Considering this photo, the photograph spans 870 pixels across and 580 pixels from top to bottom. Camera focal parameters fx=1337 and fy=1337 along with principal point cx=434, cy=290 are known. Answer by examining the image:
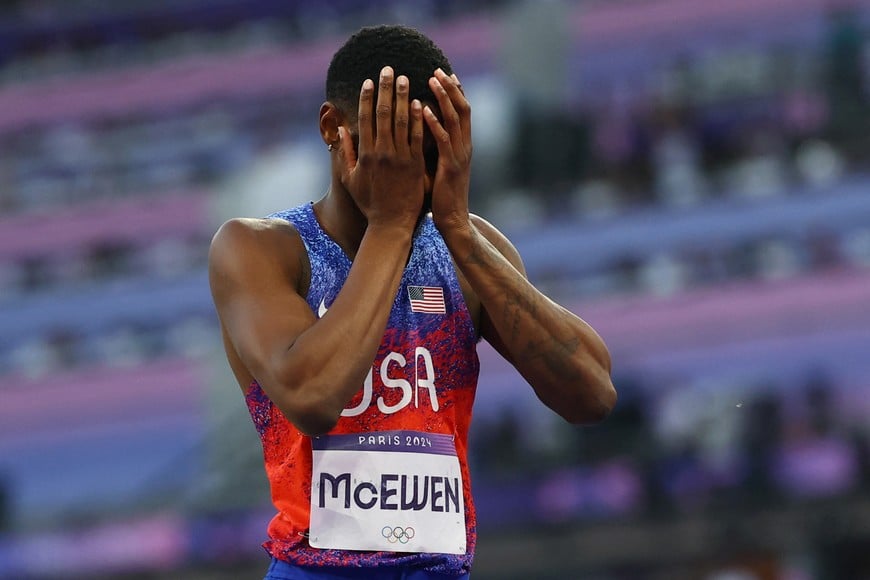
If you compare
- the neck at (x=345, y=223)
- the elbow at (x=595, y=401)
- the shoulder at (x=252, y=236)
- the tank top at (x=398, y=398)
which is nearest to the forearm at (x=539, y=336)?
the elbow at (x=595, y=401)

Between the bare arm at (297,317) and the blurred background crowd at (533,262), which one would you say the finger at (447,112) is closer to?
the bare arm at (297,317)

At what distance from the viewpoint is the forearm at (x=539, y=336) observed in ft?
8.34

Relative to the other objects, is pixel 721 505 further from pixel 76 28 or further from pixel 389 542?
pixel 76 28

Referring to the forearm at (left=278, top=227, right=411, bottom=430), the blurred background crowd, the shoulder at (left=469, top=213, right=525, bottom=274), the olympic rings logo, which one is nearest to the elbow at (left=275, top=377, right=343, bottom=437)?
the forearm at (left=278, top=227, right=411, bottom=430)

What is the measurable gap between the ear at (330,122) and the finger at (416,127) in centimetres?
22

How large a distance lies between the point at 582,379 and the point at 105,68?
766 inches

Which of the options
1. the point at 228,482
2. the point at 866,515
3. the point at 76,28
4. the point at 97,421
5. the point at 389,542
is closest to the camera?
the point at 389,542

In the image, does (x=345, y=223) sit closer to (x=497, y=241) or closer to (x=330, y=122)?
(x=330, y=122)

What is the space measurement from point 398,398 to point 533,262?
14028 millimetres

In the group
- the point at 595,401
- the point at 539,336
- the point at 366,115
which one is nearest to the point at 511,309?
the point at 539,336

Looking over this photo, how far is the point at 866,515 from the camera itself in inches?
460

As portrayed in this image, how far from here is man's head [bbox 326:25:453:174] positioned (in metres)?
2.46

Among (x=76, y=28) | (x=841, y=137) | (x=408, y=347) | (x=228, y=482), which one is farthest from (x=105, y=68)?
(x=408, y=347)

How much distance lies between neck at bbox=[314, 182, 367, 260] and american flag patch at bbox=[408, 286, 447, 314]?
0.14 meters
